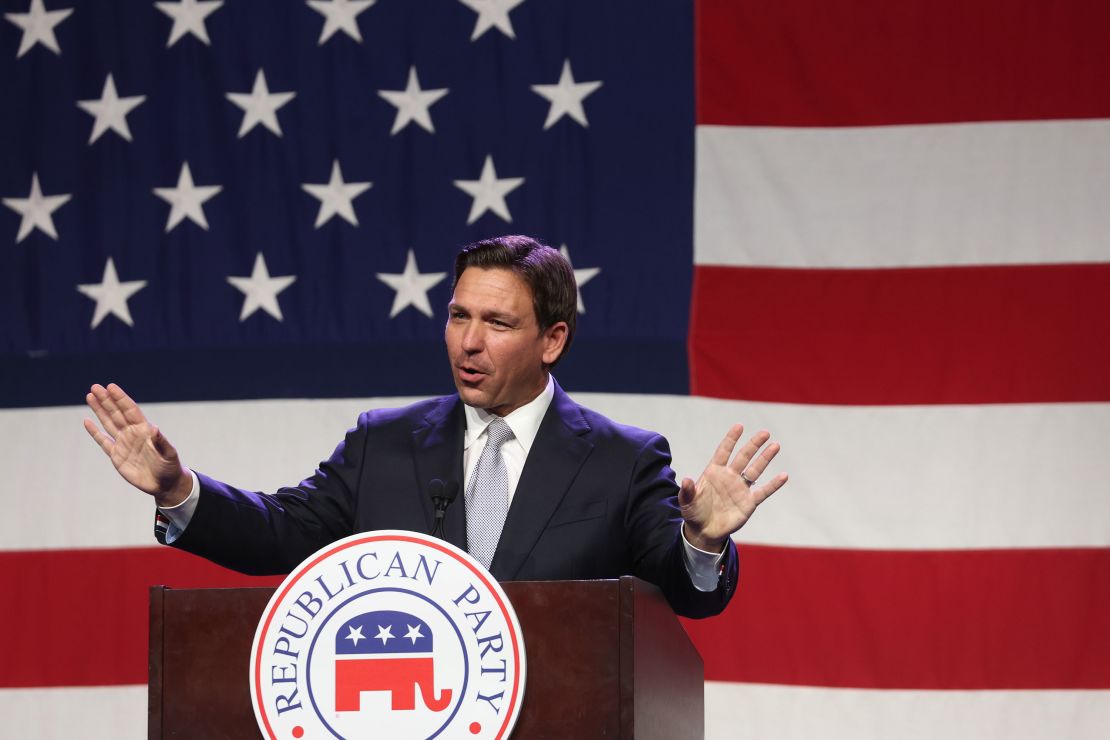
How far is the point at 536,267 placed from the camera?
90.6 inches

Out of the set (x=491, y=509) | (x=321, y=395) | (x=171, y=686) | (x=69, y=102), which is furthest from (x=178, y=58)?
(x=171, y=686)

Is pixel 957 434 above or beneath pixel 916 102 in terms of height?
beneath

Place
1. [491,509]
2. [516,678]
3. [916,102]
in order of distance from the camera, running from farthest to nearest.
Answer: [916,102] < [491,509] < [516,678]

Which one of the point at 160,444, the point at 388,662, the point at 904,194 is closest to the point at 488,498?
the point at 160,444

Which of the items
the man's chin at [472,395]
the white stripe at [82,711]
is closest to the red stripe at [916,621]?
the white stripe at [82,711]

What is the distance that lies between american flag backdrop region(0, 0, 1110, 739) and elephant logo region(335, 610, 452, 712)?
236 centimetres

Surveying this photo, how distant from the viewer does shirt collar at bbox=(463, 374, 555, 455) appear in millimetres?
2281

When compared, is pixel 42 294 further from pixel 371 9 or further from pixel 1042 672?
pixel 1042 672

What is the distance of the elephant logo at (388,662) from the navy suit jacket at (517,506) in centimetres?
48

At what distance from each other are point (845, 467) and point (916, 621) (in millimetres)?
476

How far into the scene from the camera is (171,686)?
1.64 metres

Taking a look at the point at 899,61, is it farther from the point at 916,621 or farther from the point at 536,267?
the point at 536,267

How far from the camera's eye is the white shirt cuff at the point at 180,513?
203cm

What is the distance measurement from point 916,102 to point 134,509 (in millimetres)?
2655
